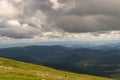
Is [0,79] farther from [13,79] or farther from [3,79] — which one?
[13,79]

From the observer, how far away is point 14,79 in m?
54.2

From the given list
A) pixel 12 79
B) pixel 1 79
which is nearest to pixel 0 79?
pixel 1 79

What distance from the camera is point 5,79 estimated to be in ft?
169

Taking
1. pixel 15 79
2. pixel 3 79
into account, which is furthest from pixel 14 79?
pixel 3 79

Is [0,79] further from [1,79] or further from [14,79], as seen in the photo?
[14,79]

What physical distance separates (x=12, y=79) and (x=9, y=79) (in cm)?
134

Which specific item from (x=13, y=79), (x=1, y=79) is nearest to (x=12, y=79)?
(x=13, y=79)

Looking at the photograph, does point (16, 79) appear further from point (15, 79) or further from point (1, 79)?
point (1, 79)

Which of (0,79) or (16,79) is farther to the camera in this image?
(16,79)

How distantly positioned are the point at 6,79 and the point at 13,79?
6.39ft

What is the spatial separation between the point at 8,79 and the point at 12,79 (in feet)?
5.34

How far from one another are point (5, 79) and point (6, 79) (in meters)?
0.76

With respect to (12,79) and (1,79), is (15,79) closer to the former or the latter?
(12,79)

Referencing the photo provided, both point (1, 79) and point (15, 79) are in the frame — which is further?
point (15, 79)
